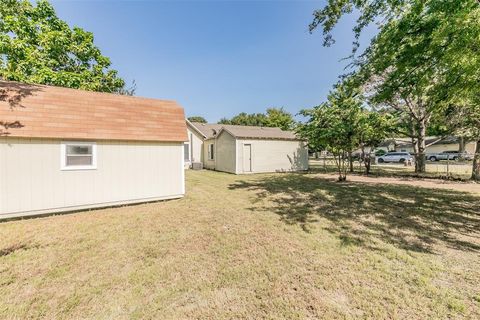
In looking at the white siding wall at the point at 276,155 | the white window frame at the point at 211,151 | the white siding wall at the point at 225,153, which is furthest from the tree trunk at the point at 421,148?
the white window frame at the point at 211,151

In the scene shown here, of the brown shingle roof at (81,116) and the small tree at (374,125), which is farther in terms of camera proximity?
the small tree at (374,125)

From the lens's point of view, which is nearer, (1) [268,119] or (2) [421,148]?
(2) [421,148]

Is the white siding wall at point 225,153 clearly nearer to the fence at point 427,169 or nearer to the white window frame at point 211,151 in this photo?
the white window frame at point 211,151

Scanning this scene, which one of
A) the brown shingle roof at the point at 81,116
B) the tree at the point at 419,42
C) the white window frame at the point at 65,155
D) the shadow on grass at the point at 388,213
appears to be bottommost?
the shadow on grass at the point at 388,213

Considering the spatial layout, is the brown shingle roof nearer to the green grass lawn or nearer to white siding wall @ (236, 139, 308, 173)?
the green grass lawn

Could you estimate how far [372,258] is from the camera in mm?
3785

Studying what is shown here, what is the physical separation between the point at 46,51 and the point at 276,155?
17319 millimetres

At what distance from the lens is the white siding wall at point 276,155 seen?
17250 millimetres

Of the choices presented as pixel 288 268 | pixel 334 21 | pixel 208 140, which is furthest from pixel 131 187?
pixel 208 140

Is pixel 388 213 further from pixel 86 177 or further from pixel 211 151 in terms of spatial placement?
pixel 211 151

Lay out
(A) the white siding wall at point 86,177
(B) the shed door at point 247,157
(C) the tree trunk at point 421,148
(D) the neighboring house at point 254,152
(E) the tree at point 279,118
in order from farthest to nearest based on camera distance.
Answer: (E) the tree at point 279,118, (B) the shed door at point 247,157, (D) the neighboring house at point 254,152, (C) the tree trunk at point 421,148, (A) the white siding wall at point 86,177

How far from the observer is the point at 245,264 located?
3.69m

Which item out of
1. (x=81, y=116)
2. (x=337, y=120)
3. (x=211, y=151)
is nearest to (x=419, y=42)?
(x=337, y=120)

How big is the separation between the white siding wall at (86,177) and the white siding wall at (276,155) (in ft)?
28.3
